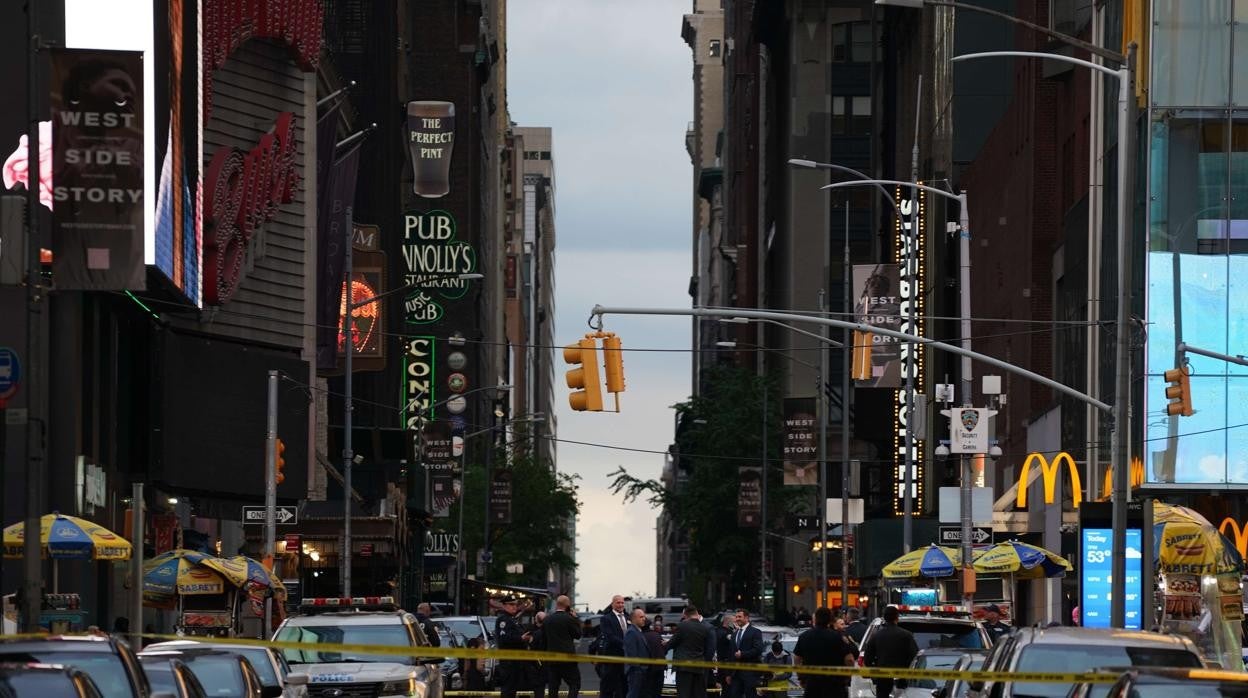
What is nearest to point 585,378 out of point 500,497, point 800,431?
point 800,431

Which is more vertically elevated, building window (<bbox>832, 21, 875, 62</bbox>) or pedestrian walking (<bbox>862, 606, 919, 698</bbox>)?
building window (<bbox>832, 21, 875, 62</bbox>)

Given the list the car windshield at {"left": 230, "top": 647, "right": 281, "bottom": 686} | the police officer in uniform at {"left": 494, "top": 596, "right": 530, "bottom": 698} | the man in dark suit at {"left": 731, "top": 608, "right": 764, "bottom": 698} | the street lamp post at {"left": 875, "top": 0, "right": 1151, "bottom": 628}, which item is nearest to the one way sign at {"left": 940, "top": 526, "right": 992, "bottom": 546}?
the man in dark suit at {"left": 731, "top": 608, "right": 764, "bottom": 698}

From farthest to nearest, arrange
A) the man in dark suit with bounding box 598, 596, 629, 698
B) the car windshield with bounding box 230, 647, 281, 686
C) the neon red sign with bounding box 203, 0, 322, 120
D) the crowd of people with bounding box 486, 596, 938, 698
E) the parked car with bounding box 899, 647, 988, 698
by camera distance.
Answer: the neon red sign with bounding box 203, 0, 322, 120 < the man in dark suit with bounding box 598, 596, 629, 698 < the crowd of people with bounding box 486, 596, 938, 698 < the parked car with bounding box 899, 647, 988, 698 < the car windshield with bounding box 230, 647, 281, 686

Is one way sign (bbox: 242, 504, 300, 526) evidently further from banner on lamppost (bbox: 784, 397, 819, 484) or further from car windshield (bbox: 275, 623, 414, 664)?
banner on lamppost (bbox: 784, 397, 819, 484)

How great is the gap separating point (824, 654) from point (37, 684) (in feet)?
37.1

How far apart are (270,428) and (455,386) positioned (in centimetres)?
7728

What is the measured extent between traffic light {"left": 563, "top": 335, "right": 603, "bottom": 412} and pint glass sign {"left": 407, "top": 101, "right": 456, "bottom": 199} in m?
95.8

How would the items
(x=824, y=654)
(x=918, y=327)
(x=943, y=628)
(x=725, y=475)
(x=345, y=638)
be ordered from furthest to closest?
(x=725, y=475) < (x=918, y=327) < (x=943, y=628) < (x=345, y=638) < (x=824, y=654)

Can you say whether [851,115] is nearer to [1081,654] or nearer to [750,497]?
[750,497]

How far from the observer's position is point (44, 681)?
1393 centimetres

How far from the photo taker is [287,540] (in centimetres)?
6397

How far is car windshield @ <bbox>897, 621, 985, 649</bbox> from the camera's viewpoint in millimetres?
27523

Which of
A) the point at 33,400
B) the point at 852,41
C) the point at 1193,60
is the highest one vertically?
the point at 852,41

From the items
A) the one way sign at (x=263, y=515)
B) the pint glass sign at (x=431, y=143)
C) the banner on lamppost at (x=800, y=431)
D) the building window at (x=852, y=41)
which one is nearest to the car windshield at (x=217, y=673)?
the one way sign at (x=263, y=515)
